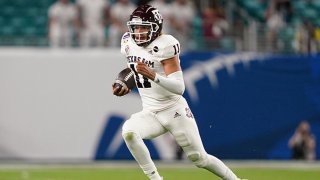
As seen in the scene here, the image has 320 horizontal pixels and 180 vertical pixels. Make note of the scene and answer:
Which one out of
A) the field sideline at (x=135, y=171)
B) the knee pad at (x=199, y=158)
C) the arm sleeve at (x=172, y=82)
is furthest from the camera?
the field sideline at (x=135, y=171)

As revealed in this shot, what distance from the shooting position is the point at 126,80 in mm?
9766

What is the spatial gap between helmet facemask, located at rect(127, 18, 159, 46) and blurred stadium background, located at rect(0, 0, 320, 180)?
729cm

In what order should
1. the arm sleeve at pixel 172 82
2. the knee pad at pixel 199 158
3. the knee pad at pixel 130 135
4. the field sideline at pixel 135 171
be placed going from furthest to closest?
the field sideline at pixel 135 171
the knee pad at pixel 199 158
the knee pad at pixel 130 135
the arm sleeve at pixel 172 82

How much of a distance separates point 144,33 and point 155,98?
68 centimetres

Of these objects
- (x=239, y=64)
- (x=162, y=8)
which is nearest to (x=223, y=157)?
(x=239, y=64)

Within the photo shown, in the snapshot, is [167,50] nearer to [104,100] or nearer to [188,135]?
[188,135]

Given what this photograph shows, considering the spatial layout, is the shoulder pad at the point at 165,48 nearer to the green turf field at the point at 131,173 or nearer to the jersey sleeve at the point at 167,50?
the jersey sleeve at the point at 167,50

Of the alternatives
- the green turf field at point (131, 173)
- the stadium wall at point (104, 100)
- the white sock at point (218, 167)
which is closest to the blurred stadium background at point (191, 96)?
the stadium wall at point (104, 100)

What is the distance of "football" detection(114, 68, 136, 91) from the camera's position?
9.72m

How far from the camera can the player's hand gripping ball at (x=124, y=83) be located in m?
9.69

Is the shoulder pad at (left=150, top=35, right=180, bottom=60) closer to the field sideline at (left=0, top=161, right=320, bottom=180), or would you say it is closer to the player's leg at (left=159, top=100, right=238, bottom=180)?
the player's leg at (left=159, top=100, right=238, bottom=180)

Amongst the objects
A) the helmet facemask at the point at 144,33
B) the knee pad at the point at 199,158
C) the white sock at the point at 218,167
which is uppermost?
the helmet facemask at the point at 144,33

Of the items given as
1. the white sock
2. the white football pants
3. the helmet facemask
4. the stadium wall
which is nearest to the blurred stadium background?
the stadium wall

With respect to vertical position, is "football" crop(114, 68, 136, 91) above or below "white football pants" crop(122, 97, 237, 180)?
above
